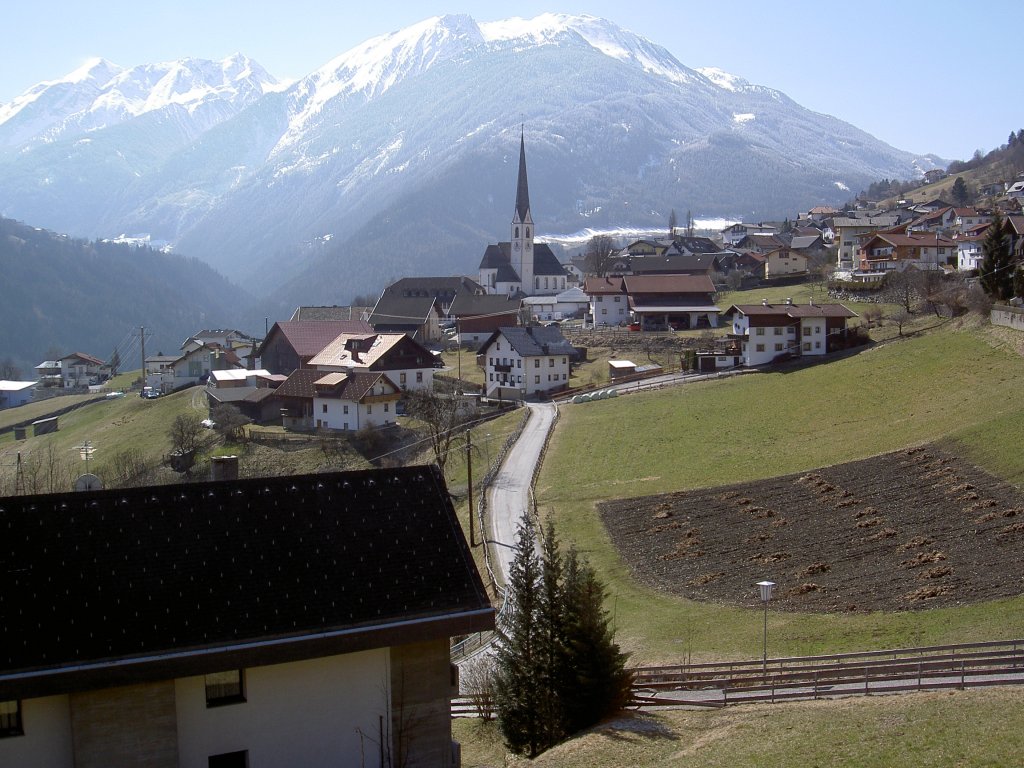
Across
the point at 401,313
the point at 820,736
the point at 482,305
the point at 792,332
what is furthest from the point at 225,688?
the point at 401,313

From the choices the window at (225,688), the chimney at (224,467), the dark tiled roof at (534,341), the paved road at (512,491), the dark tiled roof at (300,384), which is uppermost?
the dark tiled roof at (534,341)

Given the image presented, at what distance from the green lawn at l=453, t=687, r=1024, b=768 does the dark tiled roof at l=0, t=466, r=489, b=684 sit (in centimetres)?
310

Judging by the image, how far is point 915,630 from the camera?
23797 millimetres

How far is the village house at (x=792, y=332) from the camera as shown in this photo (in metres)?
66.4

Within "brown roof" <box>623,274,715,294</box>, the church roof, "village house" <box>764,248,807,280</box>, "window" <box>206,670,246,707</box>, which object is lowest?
"window" <box>206,670,246,707</box>

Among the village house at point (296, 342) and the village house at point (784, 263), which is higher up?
the village house at point (784, 263)

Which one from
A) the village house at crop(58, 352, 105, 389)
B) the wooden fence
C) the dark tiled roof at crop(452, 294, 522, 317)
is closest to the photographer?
the wooden fence

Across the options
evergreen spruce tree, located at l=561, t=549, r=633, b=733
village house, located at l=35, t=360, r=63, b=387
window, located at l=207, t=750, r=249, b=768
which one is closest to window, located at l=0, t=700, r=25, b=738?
window, located at l=207, t=750, r=249, b=768

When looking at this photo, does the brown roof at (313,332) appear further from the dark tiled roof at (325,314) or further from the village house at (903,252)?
the village house at (903,252)

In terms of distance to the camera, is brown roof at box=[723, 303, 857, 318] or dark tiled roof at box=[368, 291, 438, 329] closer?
brown roof at box=[723, 303, 857, 318]

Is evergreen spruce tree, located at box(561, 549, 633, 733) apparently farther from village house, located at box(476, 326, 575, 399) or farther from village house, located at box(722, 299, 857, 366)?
village house, located at box(476, 326, 575, 399)

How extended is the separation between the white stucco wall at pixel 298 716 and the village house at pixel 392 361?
57320 mm

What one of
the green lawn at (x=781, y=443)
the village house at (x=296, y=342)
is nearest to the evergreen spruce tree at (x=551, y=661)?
the green lawn at (x=781, y=443)

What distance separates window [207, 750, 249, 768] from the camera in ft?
47.8
